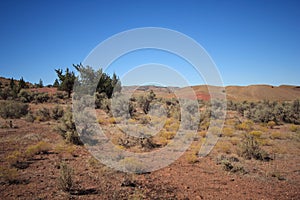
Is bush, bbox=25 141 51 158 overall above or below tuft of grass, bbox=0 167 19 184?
above

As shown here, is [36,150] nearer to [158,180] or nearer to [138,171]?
[138,171]

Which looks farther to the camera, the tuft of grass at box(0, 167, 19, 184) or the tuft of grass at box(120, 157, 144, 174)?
the tuft of grass at box(120, 157, 144, 174)

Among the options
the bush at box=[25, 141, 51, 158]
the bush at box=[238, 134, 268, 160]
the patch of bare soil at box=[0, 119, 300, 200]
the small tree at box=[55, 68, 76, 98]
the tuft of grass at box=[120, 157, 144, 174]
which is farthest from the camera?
the small tree at box=[55, 68, 76, 98]

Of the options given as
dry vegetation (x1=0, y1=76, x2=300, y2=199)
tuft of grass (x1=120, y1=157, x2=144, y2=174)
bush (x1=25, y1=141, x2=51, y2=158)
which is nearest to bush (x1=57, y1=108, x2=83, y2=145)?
dry vegetation (x1=0, y1=76, x2=300, y2=199)

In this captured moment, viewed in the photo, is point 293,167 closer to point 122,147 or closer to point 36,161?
point 122,147

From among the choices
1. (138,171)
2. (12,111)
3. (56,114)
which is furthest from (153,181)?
(12,111)

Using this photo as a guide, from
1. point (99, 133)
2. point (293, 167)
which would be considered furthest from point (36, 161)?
point (293, 167)

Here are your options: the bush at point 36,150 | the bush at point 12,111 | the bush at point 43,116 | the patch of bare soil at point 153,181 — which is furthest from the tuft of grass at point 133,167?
the bush at point 12,111

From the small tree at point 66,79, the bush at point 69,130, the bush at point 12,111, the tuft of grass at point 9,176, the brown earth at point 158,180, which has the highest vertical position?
the small tree at point 66,79

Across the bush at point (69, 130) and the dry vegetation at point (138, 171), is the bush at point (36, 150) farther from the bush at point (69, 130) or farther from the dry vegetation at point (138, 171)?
the bush at point (69, 130)

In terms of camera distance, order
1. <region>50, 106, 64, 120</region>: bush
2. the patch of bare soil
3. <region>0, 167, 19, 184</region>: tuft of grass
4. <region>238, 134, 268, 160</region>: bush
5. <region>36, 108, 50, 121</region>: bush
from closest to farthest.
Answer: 1. the patch of bare soil
2. <region>0, 167, 19, 184</region>: tuft of grass
3. <region>238, 134, 268, 160</region>: bush
4. <region>36, 108, 50, 121</region>: bush
5. <region>50, 106, 64, 120</region>: bush

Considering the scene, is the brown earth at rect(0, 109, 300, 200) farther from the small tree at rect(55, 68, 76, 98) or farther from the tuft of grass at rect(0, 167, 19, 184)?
the small tree at rect(55, 68, 76, 98)

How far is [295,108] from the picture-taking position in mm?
22016

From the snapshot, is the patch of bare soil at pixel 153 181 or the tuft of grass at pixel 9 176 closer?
the patch of bare soil at pixel 153 181
